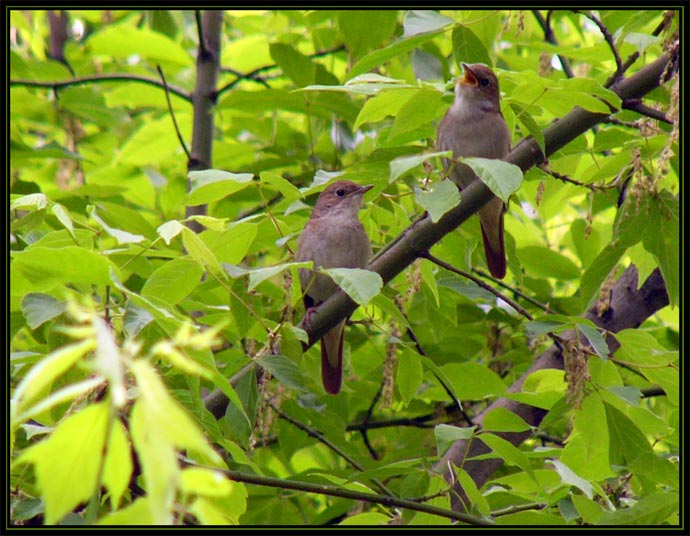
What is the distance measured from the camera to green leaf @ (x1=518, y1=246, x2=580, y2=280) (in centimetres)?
443

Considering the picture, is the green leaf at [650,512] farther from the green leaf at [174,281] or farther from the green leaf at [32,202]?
the green leaf at [32,202]

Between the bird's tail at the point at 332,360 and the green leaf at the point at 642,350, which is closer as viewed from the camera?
the green leaf at the point at 642,350

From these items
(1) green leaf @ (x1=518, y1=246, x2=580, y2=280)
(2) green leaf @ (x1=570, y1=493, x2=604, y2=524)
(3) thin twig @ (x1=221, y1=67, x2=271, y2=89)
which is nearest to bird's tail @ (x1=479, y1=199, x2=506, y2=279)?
(1) green leaf @ (x1=518, y1=246, x2=580, y2=280)

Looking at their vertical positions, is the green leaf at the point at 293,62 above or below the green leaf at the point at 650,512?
above

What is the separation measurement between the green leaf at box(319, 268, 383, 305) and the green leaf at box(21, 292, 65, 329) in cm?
72

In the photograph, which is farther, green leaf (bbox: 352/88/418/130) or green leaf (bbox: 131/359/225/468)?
green leaf (bbox: 352/88/418/130)

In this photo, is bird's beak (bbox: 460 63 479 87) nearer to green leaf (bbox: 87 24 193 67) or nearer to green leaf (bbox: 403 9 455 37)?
green leaf (bbox: 403 9 455 37)

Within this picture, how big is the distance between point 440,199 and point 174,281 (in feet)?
2.95

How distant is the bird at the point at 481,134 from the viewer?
3959mm

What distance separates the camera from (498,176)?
7.73 ft

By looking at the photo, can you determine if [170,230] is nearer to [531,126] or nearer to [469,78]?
[531,126]

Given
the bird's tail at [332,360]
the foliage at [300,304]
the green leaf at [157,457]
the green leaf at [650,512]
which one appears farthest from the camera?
the bird's tail at [332,360]

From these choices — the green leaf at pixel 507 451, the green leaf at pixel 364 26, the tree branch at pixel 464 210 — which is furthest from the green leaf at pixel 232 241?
the green leaf at pixel 364 26

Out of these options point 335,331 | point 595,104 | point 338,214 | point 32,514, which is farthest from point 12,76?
point 595,104
